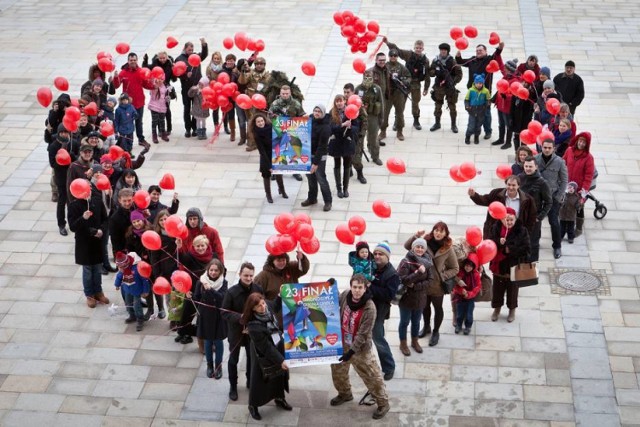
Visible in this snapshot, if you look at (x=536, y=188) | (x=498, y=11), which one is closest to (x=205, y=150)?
(x=536, y=188)

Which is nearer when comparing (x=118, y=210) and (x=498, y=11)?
(x=118, y=210)

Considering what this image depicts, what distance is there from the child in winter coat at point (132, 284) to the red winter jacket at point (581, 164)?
6.01 m

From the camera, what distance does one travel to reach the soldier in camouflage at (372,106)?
16328mm

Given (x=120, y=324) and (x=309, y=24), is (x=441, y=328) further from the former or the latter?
(x=309, y=24)

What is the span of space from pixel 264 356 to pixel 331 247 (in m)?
4.21

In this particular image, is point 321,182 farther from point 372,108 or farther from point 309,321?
point 309,321

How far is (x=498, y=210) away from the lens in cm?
1188

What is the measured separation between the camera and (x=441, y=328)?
1236cm

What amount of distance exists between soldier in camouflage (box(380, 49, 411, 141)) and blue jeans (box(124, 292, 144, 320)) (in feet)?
22.1

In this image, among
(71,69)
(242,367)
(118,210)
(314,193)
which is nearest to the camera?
(242,367)

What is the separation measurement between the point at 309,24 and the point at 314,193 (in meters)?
9.64

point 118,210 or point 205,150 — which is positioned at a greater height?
point 118,210

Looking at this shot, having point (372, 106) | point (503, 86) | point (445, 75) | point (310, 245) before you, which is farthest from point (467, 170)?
point (445, 75)

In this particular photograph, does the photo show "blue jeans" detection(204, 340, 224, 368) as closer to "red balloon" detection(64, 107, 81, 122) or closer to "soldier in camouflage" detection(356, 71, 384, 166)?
"red balloon" detection(64, 107, 81, 122)
